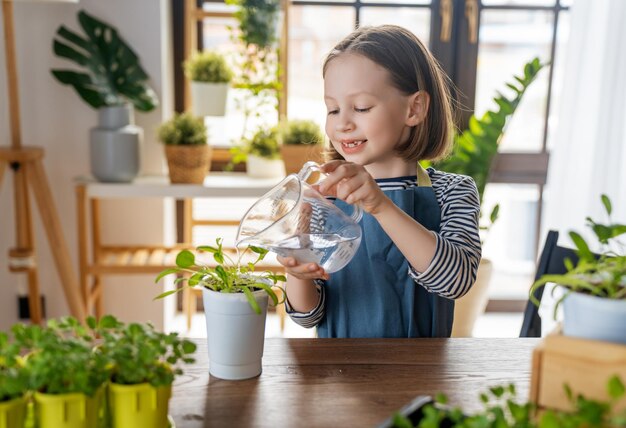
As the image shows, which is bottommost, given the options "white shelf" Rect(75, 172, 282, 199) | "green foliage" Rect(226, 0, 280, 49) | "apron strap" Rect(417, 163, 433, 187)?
"white shelf" Rect(75, 172, 282, 199)

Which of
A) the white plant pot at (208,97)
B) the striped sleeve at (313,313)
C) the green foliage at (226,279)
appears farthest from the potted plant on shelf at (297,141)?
the green foliage at (226,279)

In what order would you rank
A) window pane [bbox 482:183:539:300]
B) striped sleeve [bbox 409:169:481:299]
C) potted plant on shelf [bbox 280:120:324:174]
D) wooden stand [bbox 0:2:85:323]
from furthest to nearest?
1. window pane [bbox 482:183:539:300]
2. potted plant on shelf [bbox 280:120:324:174]
3. wooden stand [bbox 0:2:85:323]
4. striped sleeve [bbox 409:169:481:299]

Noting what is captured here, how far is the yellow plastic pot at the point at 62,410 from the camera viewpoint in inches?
29.3

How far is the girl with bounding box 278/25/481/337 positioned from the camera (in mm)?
1229

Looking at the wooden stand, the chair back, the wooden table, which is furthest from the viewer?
the wooden stand

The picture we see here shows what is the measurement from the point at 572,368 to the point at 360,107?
0.64 metres

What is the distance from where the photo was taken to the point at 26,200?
2475 millimetres

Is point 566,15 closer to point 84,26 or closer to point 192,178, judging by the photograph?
point 192,178

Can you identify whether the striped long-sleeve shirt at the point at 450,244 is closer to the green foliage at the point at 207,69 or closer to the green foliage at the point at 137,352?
the green foliage at the point at 137,352

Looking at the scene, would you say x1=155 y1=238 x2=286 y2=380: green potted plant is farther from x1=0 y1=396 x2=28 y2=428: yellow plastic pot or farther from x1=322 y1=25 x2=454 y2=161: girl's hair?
x1=322 y1=25 x2=454 y2=161: girl's hair

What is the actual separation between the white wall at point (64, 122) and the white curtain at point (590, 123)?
1552 millimetres

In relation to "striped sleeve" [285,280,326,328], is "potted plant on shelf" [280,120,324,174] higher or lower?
higher

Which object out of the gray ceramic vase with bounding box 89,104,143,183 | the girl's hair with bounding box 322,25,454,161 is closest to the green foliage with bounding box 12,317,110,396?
the girl's hair with bounding box 322,25,454,161

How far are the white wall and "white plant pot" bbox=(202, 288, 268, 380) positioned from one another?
1981 millimetres
